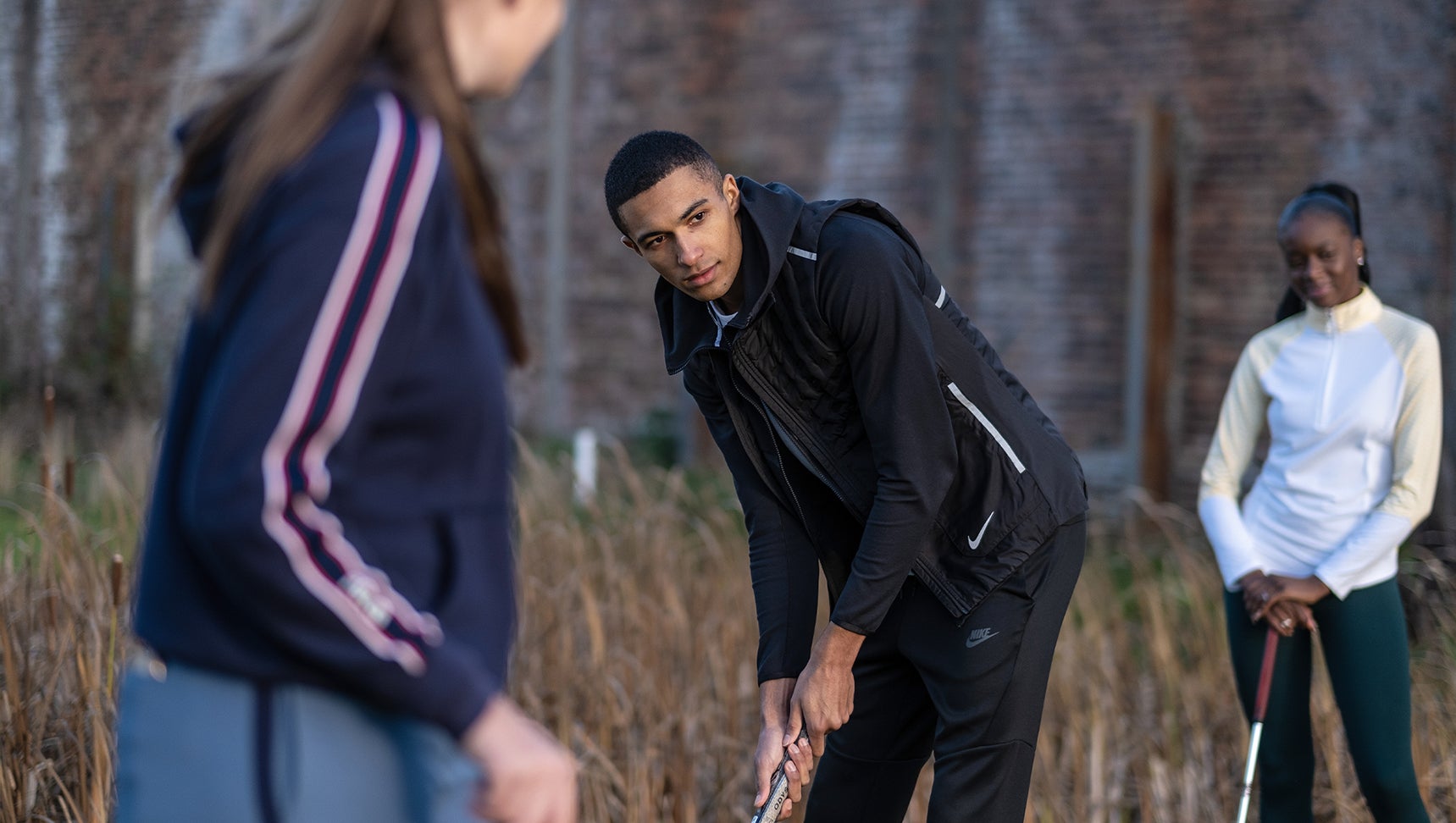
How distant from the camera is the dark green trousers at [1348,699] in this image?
3219 millimetres

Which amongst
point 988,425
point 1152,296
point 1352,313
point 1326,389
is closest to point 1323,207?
point 1352,313

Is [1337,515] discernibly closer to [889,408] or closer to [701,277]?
[889,408]

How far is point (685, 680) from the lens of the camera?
4.50 m

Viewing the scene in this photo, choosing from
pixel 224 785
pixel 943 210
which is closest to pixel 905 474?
pixel 224 785

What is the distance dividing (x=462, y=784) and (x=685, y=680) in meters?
3.28

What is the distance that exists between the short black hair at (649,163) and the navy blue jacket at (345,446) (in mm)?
1201

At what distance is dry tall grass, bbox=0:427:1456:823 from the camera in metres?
3.13

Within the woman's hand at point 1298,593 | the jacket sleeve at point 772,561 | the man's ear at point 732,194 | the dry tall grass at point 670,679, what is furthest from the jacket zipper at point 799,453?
the woman's hand at point 1298,593

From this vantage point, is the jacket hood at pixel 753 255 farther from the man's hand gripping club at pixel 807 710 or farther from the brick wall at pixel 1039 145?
the brick wall at pixel 1039 145

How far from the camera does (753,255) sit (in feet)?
8.21

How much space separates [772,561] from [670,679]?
1.59 m

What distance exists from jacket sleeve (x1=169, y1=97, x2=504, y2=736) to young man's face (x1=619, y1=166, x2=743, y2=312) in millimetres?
1246

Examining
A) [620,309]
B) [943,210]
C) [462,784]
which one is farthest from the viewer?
[620,309]

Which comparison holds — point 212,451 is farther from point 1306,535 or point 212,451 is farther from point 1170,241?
point 1170,241
